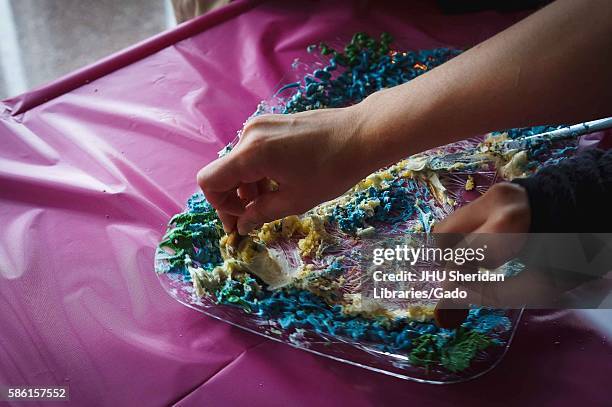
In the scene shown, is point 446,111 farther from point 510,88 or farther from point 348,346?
point 348,346

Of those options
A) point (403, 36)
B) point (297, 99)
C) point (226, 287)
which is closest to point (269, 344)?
point (226, 287)

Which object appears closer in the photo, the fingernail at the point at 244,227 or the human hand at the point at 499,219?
the human hand at the point at 499,219

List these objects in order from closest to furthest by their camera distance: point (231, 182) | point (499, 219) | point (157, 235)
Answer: point (499, 219), point (231, 182), point (157, 235)

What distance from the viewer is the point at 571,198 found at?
19.1 inches

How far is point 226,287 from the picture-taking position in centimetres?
65

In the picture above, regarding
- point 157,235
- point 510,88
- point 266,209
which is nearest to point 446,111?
point 510,88

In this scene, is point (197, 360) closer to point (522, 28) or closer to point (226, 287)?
point (226, 287)

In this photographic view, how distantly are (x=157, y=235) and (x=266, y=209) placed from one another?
186 mm

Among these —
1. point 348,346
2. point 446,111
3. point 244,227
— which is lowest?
point 348,346

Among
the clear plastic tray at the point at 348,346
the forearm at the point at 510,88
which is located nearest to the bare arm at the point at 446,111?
the forearm at the point at 510,88

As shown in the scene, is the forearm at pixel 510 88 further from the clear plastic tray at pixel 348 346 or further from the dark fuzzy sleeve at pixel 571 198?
the clear plastic tray at pixel 348 346

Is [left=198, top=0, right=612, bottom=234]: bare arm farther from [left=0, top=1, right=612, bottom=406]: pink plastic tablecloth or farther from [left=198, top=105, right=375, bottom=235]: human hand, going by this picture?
[left=0, top=1, right=612, bottom=406]: pink plastic tablecloth

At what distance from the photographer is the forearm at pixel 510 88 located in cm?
50

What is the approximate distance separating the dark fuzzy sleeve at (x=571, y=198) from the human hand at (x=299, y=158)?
0.15 metres
